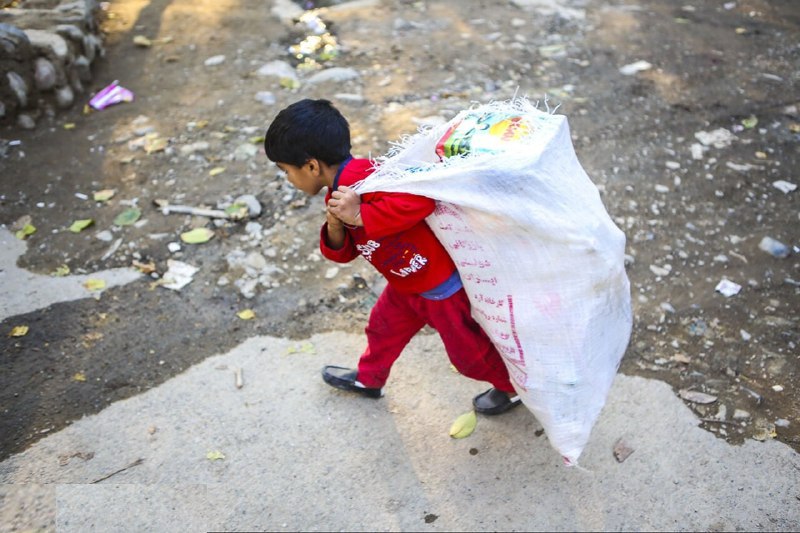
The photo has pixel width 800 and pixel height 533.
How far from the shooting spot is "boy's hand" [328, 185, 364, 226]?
1.71m

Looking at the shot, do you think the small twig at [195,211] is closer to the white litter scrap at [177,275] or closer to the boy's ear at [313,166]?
the white litter scrap at [177,275]

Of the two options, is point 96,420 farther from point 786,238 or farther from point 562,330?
point 786,238

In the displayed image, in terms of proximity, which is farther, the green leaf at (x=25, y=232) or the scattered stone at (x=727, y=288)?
the green leaf at (x=25, y=232)

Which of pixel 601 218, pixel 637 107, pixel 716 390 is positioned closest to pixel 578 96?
pixel 637 107

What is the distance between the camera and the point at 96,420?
2.28m

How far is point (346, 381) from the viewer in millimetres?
2383

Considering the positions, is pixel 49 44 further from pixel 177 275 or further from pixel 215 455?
pixel 215 455

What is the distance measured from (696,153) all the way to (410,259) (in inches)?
96.4

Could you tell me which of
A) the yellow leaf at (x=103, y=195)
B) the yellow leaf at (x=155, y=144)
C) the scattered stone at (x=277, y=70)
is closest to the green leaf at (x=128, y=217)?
the yellow leaf at (x=103, y=195)

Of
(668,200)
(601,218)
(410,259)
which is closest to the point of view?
(601,218)

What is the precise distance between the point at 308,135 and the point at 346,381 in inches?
39.4

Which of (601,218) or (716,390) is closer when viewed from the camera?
(601,218)

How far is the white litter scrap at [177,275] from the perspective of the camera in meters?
2.83

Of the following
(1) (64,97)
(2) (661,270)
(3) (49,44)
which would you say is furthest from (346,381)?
(3) (49,44)
